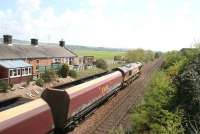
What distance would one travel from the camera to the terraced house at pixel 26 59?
45647 mm

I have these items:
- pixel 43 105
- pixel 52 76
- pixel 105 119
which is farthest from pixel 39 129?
pixel 52 76

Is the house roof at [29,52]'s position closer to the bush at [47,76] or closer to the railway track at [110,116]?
the bush at [47,76]

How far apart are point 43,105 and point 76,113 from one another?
5300 millimetres

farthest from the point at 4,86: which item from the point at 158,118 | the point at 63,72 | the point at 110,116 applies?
the point at 158,118

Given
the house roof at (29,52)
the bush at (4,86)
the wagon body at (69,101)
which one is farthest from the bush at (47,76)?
the wagon body at (69,101)

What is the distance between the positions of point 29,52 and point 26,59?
13.0ft

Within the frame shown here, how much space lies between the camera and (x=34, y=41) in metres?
63.7

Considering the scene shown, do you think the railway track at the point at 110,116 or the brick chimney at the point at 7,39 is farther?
the brick chimney at the point at 7,39

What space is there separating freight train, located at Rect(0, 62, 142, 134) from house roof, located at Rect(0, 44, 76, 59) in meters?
25.3

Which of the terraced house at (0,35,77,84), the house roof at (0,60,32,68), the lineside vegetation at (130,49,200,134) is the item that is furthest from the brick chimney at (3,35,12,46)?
the lineside vegetation at (130,49,200,134)

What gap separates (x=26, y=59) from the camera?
175 ft

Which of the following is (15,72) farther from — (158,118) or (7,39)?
(158,118)

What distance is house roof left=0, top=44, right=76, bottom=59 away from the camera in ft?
168

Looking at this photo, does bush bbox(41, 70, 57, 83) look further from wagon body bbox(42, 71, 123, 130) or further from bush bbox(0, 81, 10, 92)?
wagon body bbox(42, 71, 123, 130)
